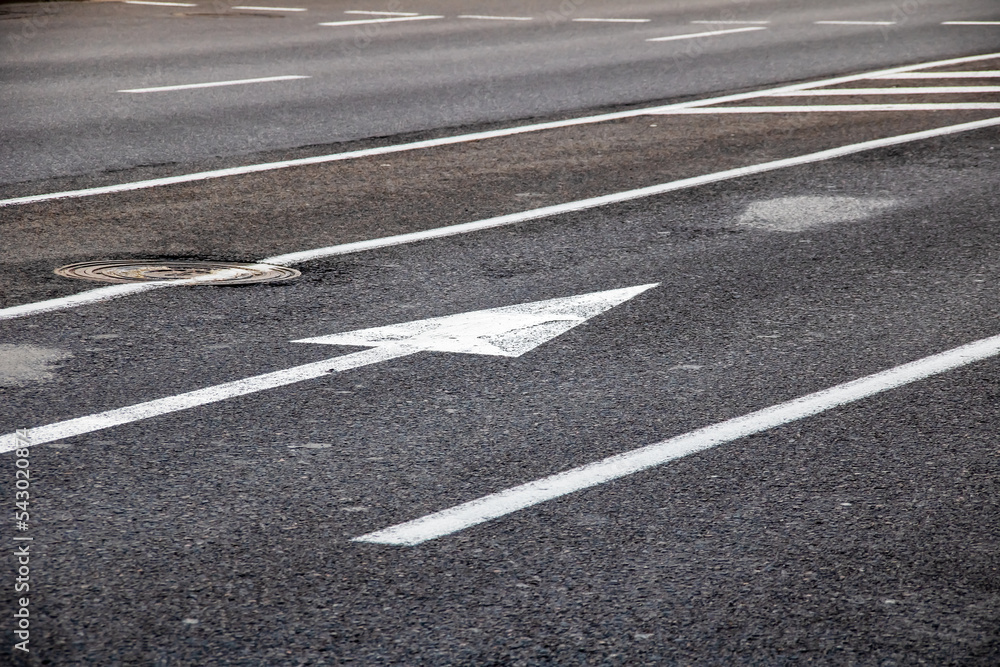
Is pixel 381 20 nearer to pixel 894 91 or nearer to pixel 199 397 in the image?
pixel 894 91

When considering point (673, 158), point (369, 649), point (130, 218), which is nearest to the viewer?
point (369, 649)

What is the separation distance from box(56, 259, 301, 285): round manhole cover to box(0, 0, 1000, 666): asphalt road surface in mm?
111

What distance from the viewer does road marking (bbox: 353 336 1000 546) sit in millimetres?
4297

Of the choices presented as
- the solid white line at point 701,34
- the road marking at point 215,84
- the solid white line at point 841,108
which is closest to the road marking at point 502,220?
the solid white line at point 841,108

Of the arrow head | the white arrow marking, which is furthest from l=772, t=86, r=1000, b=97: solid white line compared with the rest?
the arrow head

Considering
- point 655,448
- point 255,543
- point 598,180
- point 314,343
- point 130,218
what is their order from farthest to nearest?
1. point 598,180
2. point 130,218
3. point 314,343
4. point 655,448
5. point 255,543

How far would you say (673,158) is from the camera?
10.7m

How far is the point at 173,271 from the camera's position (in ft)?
24.1

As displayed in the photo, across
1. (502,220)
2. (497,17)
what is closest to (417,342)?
(502,220)

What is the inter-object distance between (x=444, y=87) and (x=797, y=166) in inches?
200

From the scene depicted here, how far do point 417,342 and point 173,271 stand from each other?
71.7 inches

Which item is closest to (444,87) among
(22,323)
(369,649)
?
(22,323)

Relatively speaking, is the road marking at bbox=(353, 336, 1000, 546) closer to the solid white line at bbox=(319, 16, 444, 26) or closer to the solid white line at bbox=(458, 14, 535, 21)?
the solid white line at bbox=(319, 16, 444, 26)

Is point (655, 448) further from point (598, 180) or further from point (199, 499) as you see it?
point (598, 180)
